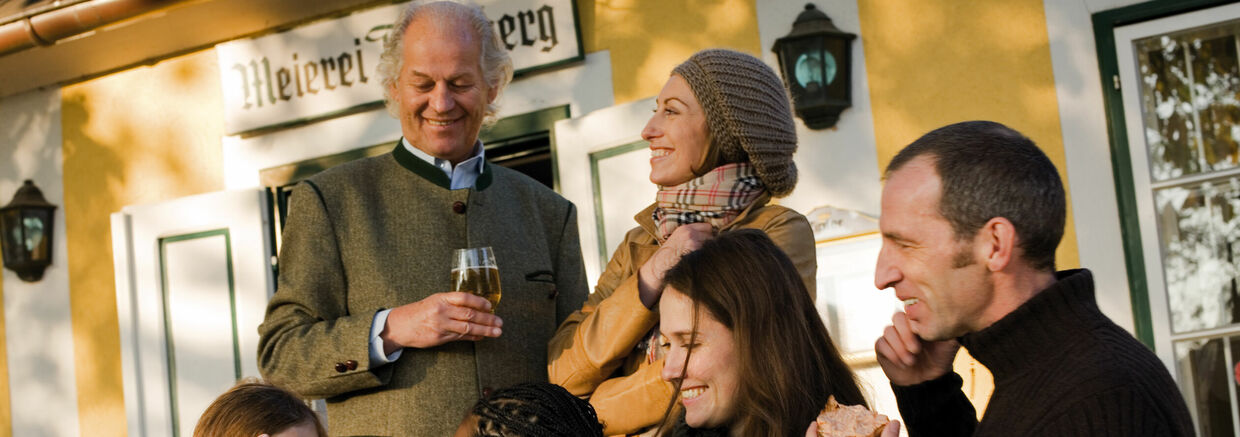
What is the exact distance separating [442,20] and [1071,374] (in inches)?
72.1

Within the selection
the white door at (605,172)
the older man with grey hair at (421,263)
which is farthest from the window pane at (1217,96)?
the older man with grey hair at (421,263)

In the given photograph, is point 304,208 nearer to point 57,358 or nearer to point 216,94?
point 216,94

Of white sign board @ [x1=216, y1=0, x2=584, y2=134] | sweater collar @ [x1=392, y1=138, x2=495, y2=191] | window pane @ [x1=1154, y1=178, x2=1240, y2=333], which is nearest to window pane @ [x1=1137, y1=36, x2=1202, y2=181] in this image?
window pane @ [x1=1154, y1=178, x2=1240, y2=333]

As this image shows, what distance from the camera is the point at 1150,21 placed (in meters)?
4.74

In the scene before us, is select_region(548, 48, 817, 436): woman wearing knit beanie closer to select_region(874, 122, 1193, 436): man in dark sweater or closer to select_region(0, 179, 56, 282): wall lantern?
select_region(874, 122, 1193, 436): man in dark sweater

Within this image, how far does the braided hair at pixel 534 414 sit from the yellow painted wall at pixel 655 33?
3327 mm

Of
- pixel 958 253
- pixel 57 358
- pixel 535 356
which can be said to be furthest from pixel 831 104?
pixel 57 358

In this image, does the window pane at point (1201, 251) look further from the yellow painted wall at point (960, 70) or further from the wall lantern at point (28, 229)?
the wall lantern at point (28, 229)

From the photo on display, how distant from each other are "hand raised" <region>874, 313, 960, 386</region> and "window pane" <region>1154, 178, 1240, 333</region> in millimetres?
2887

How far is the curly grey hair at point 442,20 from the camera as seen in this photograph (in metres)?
3.12

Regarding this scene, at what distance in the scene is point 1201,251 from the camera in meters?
4.69

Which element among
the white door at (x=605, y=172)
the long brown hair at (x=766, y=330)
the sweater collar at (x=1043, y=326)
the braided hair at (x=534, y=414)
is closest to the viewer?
the sweater collar at (x=1043, y=326)

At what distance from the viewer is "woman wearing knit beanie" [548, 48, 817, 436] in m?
2.56

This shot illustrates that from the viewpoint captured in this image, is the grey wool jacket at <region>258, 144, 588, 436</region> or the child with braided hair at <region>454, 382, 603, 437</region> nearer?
the child with braided hair at <region>454, 382, 603, 437</region>
